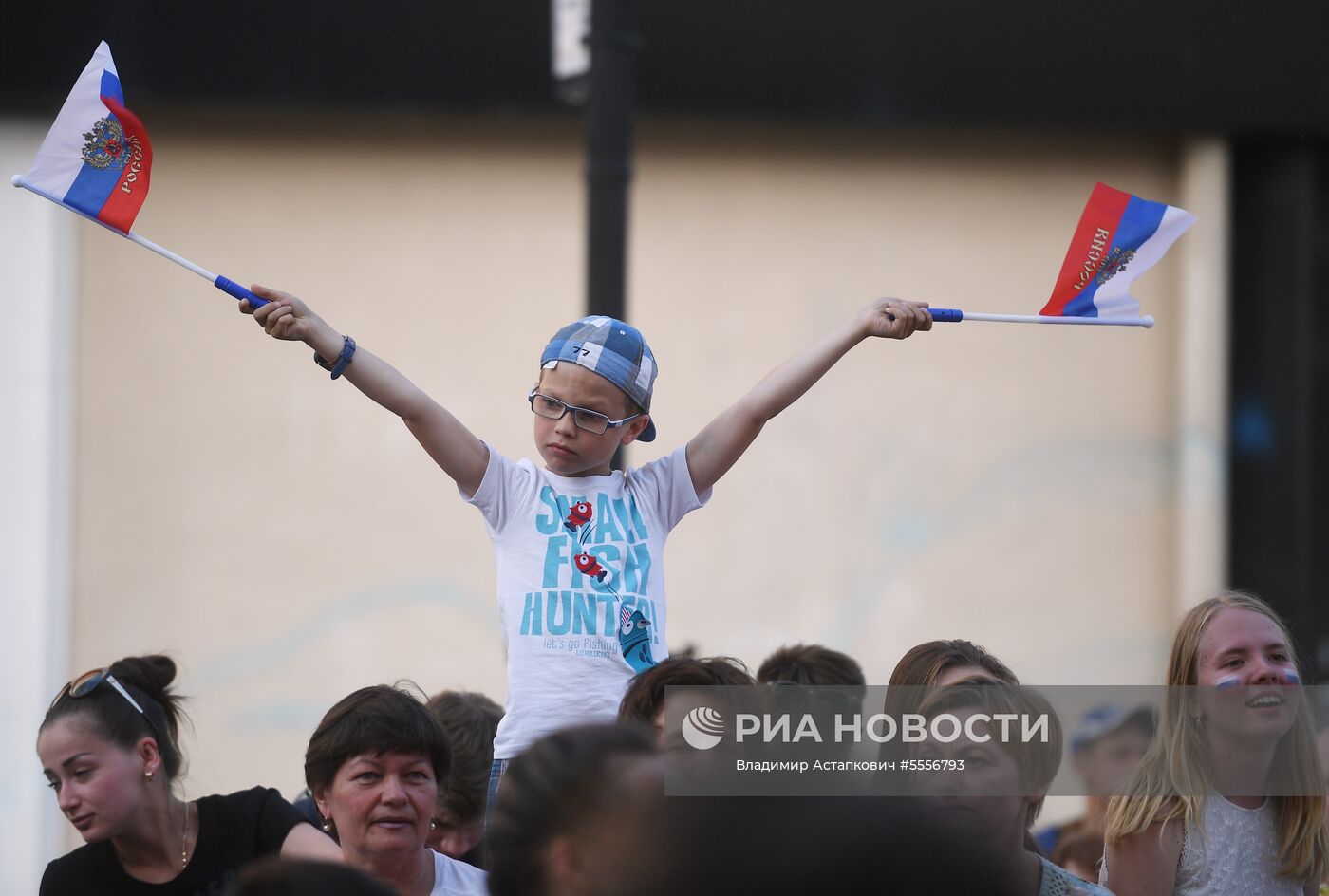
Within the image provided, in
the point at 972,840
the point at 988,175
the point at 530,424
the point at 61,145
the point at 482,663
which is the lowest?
the point at 482,663

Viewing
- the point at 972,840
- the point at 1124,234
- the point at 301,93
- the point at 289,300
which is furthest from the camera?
the point at 301,93

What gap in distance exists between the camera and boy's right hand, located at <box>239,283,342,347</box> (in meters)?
2.95

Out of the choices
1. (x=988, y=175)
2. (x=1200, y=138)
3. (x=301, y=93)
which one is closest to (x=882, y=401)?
(x=988, y=175)

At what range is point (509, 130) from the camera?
251 inches

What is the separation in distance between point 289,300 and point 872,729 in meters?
1.34

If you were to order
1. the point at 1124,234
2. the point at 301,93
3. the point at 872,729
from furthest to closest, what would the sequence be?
the point at 301,93 < the point at 1124,234 < the point at 872,729

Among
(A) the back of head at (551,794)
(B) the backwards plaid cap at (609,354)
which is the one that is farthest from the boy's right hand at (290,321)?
(A) the back of head at (551,794)

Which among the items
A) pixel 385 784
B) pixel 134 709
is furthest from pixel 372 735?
pixel 134 709

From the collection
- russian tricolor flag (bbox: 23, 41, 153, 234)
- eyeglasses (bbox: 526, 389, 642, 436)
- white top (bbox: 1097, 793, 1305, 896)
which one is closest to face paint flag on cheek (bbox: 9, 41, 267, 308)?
russian tricolor flag (bbox: 23, 41, 153, 234)

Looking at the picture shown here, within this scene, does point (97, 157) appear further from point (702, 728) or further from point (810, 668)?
point (810, 668)

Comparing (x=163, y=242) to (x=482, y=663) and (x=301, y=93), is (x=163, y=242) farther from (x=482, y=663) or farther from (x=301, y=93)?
(x=482, y=663)

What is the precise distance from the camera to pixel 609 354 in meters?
3.19

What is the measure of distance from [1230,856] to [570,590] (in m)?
1.32

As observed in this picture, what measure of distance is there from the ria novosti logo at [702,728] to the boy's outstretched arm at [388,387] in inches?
33.0
